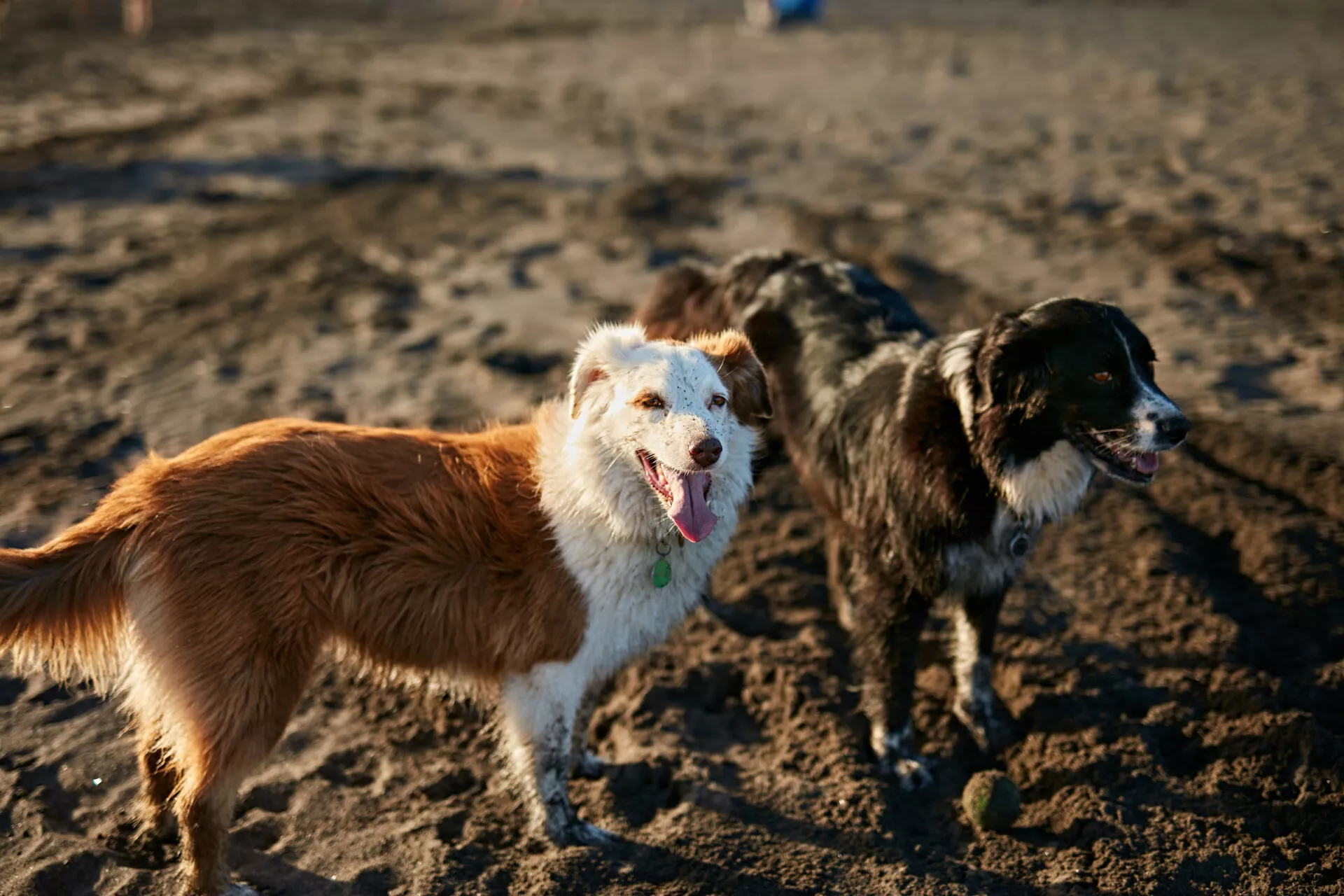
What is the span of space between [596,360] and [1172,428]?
199 centimetres

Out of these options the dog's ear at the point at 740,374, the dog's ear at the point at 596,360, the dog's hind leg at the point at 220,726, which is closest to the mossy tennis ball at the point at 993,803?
the dog's ear at the point at 740,374

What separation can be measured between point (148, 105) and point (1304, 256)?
11414 mm

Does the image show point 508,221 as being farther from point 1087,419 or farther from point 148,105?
point 1087,419

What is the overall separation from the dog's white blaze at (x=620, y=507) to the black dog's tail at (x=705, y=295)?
1326mm

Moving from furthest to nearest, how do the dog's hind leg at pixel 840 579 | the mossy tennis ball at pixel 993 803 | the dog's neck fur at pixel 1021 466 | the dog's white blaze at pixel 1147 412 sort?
the dog's hind leg at pixel 840 579
the mossy tennis ball at pixel 993 803
the dog's neck fur at pixel 1021 466
the dog's white blaze at pixel 1147 412

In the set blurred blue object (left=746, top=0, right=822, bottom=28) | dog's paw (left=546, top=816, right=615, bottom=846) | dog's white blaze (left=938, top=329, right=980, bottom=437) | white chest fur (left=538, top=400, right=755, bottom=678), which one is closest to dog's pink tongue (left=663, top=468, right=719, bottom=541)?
white chest fur (left=538, top=400, right=755, bottom=678)

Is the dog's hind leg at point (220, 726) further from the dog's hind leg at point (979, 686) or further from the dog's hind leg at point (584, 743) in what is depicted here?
the dog's hind leg at point (979, 686)

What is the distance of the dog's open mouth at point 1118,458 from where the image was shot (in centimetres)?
368

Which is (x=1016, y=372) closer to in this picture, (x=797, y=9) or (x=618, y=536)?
(x=618, y=536)

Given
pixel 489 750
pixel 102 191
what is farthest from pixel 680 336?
pixel 102 191

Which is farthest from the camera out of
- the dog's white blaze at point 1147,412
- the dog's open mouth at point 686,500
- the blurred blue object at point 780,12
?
the blurred blue object at point 780,12

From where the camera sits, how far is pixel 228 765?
3342 mm

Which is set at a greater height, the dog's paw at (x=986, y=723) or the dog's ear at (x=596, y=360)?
the dog's ear at (x=596, y=360)

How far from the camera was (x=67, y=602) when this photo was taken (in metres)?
3.31
